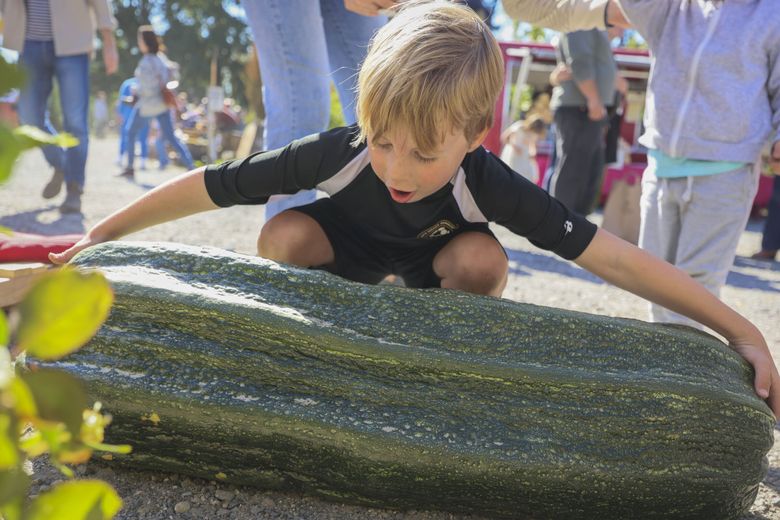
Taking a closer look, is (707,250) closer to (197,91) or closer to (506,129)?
(506,129)

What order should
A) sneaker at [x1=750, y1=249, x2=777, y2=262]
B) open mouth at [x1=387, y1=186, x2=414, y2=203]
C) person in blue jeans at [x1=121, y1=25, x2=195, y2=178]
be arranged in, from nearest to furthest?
1. open mouth at [x1=387, y1=186, x2=414, y2=203]
2. sneaker at [x1=750, y1=249, x2=777, y2=262]
3. person in blue jeans at [x1=121, y1=25, x2=195, y2=178]

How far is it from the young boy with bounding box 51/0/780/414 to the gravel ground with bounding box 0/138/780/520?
75 cm

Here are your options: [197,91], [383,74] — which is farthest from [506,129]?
[197,91]

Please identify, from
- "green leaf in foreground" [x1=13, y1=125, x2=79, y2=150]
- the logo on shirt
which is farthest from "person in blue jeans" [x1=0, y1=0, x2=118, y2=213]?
"green leaf in foreground" [x1=13, y1=125, x2=79, y2=150]

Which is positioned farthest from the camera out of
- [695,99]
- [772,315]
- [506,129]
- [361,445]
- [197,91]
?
[197,91]

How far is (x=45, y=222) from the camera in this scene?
5391mm

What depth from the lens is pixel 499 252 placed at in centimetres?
244

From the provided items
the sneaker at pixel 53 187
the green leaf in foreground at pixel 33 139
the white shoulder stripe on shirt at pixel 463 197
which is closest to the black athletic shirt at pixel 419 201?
Answer: the white shoulder stripe on shirt at pixel 463 197

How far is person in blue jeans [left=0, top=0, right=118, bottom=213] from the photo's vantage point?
523 centimetres

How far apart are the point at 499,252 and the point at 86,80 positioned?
14.0ft

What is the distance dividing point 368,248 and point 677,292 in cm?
102

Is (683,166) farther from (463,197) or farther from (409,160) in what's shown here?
(409,160)

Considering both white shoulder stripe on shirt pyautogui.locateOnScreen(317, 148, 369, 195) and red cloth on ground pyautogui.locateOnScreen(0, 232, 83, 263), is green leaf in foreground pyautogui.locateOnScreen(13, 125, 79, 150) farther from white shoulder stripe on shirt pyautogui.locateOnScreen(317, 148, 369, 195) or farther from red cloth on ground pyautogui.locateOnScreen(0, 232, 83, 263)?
red cloth on ground pyautogui.locateOnScreen(0, 232, 83, 263)

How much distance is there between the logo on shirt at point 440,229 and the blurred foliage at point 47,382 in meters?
1.89
